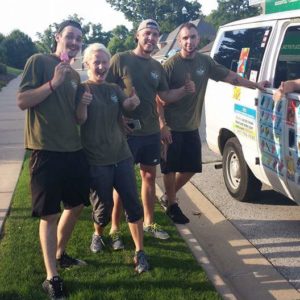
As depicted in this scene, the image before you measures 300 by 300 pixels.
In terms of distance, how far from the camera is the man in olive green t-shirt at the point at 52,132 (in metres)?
3.04

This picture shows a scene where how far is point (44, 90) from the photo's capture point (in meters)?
2.98

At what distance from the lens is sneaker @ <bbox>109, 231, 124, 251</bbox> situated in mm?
4095

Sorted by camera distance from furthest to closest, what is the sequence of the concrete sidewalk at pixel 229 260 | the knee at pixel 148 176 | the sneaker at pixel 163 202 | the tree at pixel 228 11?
the tree at pixel 228 11
the sneaker at pixel 163 202
the knee at pixel 148 176
the concrete sidewalk at pixel 229 260

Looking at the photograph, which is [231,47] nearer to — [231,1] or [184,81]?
[184,81]

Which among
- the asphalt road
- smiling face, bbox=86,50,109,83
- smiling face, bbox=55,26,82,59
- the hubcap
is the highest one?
smiling face, bbox=55,26,82,59

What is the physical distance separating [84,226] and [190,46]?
2.06 metres

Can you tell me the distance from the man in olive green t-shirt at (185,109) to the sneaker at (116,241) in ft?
2.64

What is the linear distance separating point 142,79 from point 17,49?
71918mm

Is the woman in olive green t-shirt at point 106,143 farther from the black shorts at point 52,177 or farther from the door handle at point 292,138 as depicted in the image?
the door handle at point 292,138

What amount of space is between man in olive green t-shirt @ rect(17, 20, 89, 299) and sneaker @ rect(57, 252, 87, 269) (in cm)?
37

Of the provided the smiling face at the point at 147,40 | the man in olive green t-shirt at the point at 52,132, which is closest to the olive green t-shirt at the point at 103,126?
the man in olive green t-shirt at the point at 52,132

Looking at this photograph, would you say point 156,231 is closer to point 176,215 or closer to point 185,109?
point 176,215

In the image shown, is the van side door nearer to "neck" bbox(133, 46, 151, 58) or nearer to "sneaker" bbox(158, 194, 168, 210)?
"neck" bbox(133, 46, 151, 58)

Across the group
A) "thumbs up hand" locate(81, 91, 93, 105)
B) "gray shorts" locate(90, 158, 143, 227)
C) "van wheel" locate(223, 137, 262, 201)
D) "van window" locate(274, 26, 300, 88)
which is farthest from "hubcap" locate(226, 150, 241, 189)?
"thumbs up hand" locate(81, 91, 93, 105)
